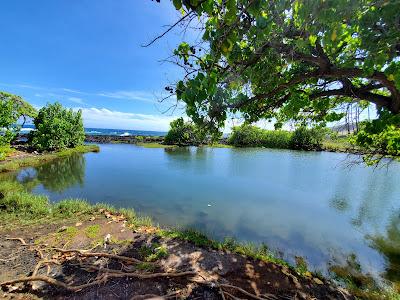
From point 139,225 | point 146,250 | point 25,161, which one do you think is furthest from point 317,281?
point 25,161

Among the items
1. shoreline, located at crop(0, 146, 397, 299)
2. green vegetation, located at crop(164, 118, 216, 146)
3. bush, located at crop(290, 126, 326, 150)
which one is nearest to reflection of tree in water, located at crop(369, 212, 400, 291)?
shoreline, located at crop(0, 146, 397, 299)

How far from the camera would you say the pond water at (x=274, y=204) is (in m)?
9.73

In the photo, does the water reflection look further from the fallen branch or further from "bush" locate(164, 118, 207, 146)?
"bush" locate(164, 118, 207, 146)

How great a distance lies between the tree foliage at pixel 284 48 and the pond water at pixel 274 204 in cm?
422

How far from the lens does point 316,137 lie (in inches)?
2594

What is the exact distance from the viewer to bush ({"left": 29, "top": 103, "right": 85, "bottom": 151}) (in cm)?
3697

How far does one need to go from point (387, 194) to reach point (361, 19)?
66.9 feet

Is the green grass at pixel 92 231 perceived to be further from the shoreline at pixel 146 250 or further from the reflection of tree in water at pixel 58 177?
the reflection of tree in water at pixel 58 177

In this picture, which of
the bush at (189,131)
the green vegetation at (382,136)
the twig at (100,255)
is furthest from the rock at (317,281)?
the bush at (189,131)

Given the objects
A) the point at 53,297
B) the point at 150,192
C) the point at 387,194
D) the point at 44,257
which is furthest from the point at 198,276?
the point at 387,194

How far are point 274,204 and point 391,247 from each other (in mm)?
6259

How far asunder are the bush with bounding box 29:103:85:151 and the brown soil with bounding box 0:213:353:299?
34.7 meters

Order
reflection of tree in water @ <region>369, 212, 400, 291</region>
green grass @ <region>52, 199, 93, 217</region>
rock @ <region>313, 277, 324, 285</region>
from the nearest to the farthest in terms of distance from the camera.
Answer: rock @ <region>313, 277, 324, 285</region> → reflection of tree in water @ <region>369, 212, 400, 291</region> → green grass @ <region>52, 199, 93, 217</region>

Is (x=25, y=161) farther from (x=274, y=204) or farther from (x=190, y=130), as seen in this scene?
(x=190, y=130)
